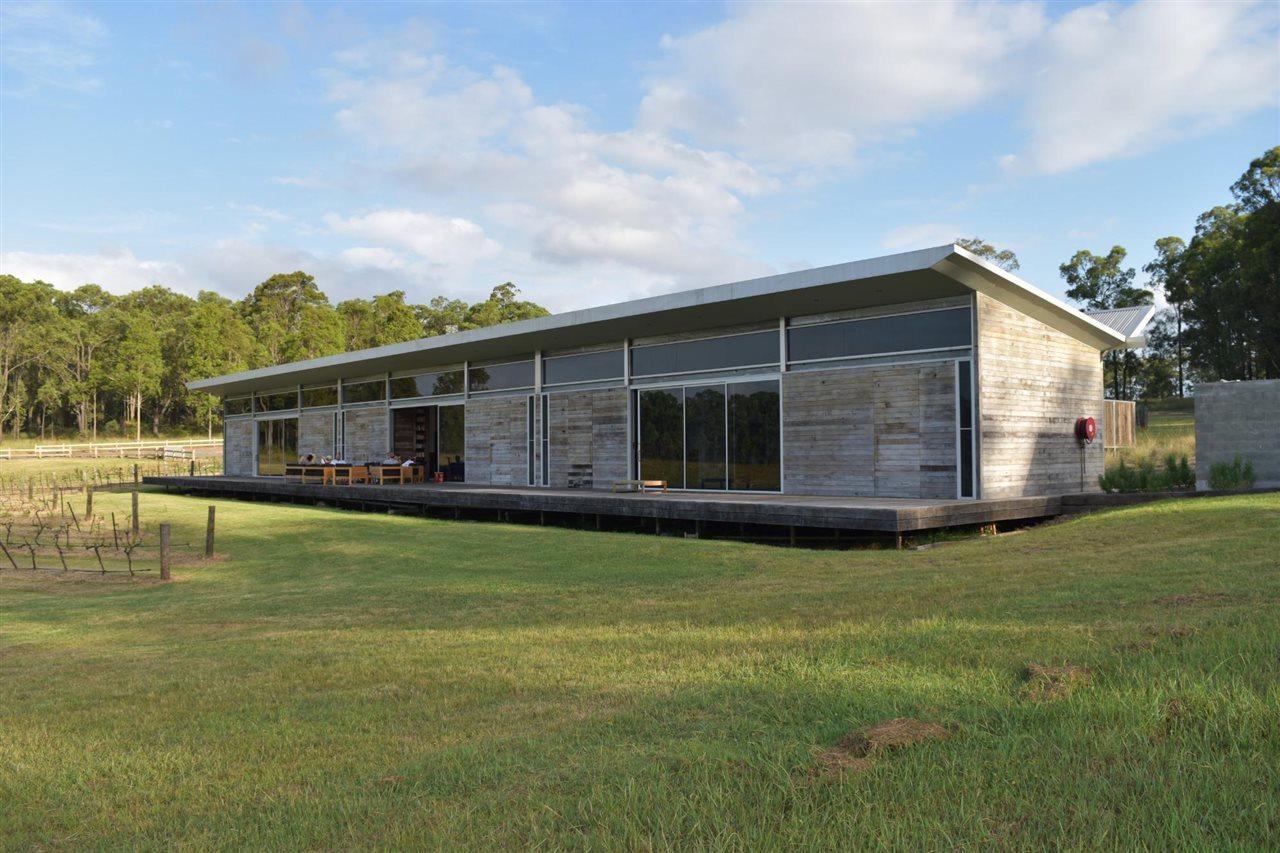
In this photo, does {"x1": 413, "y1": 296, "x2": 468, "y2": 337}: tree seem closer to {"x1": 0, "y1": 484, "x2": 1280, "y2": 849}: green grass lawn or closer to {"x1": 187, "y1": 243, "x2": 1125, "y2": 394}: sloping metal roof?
{"x1": 187, "y1": 243, "x2": 1125, "y2": 394}: sloping metal roof

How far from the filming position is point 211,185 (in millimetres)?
22078

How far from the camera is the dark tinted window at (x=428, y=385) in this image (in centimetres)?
2453

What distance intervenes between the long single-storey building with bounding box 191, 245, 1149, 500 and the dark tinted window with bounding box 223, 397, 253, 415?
14.6 meters

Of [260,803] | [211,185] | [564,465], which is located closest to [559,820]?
[260,803]

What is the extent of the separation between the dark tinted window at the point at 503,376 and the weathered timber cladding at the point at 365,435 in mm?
4948

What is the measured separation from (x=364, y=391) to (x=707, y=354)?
14512 millimetres

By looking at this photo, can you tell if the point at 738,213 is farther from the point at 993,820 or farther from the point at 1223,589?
the point at 993,820

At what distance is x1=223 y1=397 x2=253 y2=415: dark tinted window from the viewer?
3472cm

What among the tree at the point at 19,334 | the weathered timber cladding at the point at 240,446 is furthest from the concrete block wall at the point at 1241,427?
the tree at the point at 19,334

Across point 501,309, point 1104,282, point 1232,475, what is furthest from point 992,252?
point 501,309

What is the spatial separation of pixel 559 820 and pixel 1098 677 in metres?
2.51

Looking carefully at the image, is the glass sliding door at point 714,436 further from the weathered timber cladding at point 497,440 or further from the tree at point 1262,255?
the tree at point 1262,255

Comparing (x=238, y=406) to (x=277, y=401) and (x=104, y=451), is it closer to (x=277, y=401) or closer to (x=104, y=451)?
(x=277, y=401)

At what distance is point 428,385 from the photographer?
2553 cm
